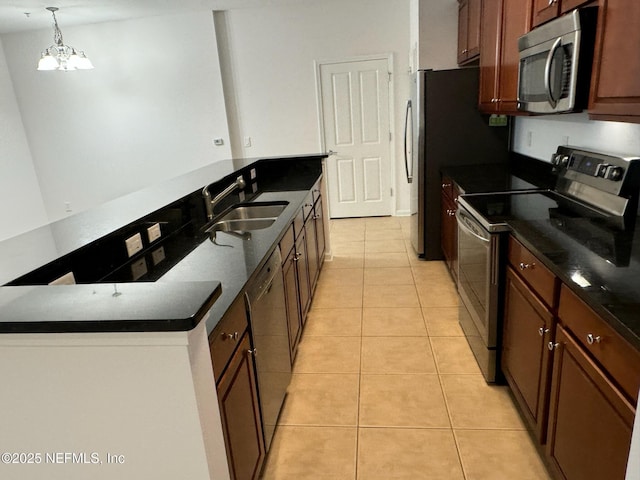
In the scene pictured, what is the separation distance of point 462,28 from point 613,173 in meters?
2.64

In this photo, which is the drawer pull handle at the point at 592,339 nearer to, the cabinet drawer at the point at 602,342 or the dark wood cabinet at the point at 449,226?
the cabinet drawer at the point at 602,342

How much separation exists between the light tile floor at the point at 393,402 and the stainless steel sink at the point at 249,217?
0.78m

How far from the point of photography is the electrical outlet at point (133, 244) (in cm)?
181

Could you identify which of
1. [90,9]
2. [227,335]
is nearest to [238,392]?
[227,335]

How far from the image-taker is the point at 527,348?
5.88 ft

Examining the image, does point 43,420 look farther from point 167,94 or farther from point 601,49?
point 167,94

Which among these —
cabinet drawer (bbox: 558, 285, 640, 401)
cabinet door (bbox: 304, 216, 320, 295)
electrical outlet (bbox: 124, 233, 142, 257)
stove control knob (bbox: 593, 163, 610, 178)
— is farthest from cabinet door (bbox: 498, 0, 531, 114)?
electrical outlet (bbox: 124, 233, 142, 257)

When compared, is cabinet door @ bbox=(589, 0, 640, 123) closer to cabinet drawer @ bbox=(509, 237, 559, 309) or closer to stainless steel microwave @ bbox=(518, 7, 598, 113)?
stainless steel microwave @ bbox=(518, 7, 598, 113)

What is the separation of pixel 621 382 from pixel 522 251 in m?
0.77

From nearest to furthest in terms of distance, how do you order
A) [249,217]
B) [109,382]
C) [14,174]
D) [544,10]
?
[109,382]
[544,10]
[249,217]
[14,174]

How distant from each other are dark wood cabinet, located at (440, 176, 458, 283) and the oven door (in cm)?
66

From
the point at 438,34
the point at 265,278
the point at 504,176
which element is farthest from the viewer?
the point at 438,34

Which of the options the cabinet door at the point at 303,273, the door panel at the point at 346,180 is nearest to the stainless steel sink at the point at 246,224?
the cabinet door at the point at 303,273

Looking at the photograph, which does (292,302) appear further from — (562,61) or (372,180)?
(372,180)
